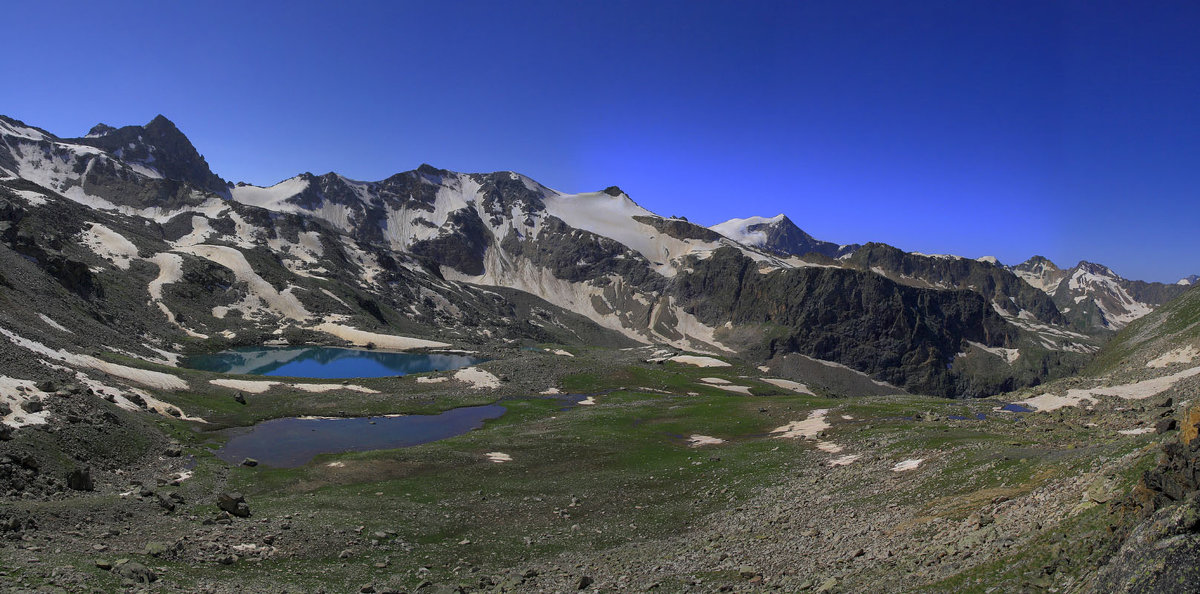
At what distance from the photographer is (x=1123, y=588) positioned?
1321 cm

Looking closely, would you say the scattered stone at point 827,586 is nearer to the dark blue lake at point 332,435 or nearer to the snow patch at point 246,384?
the dark blue lake at point 332,435

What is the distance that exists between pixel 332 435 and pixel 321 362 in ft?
302

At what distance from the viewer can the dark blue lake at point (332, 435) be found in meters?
55.4

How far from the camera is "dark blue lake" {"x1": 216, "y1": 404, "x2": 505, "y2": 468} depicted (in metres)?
55.4

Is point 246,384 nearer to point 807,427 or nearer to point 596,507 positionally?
point 596,507

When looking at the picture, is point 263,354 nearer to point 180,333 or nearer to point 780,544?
point 180,333

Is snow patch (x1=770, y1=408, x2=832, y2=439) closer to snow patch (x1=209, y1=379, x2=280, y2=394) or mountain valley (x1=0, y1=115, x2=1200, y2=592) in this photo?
mountain valley (x1=0, y1=115, x2=1200, y2=592)

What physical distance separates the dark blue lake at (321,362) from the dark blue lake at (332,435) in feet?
173

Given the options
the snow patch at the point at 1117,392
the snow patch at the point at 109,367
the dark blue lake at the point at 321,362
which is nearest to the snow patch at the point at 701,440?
the snow patch at the point at 1117,392

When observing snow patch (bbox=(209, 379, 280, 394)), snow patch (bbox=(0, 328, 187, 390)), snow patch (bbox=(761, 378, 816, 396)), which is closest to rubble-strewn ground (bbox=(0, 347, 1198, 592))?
snow patch (bbox=(0, 328, 187, 390))

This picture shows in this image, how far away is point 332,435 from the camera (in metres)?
65.8

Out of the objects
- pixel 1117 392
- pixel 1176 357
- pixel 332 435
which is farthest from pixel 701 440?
pixel 1176 357

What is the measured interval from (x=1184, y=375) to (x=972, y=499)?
5758cm

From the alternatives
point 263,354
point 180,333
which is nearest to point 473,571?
point 263,354
